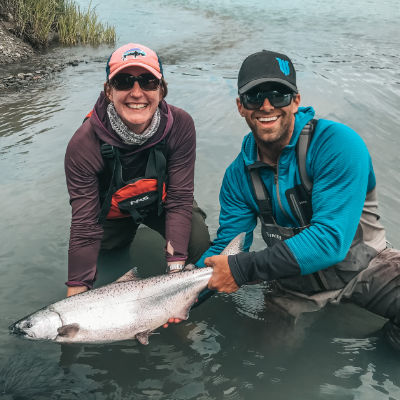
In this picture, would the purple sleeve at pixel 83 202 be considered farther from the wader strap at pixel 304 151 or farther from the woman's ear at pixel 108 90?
the wader strap at pixel 304 151

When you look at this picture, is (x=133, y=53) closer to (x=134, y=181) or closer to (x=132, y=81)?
(x=132, y=81)

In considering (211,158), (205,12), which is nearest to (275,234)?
(211,158)

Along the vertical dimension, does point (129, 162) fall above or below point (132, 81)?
below

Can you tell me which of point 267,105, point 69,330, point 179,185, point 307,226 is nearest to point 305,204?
point 307,226

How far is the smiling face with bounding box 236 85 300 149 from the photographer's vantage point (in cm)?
391

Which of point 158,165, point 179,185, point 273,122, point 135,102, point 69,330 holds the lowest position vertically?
point 69,330

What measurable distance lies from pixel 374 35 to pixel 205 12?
38.7 feet

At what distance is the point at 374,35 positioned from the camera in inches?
819

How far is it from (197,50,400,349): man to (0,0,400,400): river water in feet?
1.65

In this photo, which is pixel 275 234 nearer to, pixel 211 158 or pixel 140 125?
pixel 140 125

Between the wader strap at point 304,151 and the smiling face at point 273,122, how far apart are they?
123 mm

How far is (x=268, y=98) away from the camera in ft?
12.7

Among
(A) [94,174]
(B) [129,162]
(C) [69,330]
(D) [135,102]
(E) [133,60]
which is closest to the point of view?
(C) [69,330]

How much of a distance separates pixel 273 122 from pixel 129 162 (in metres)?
1.55
